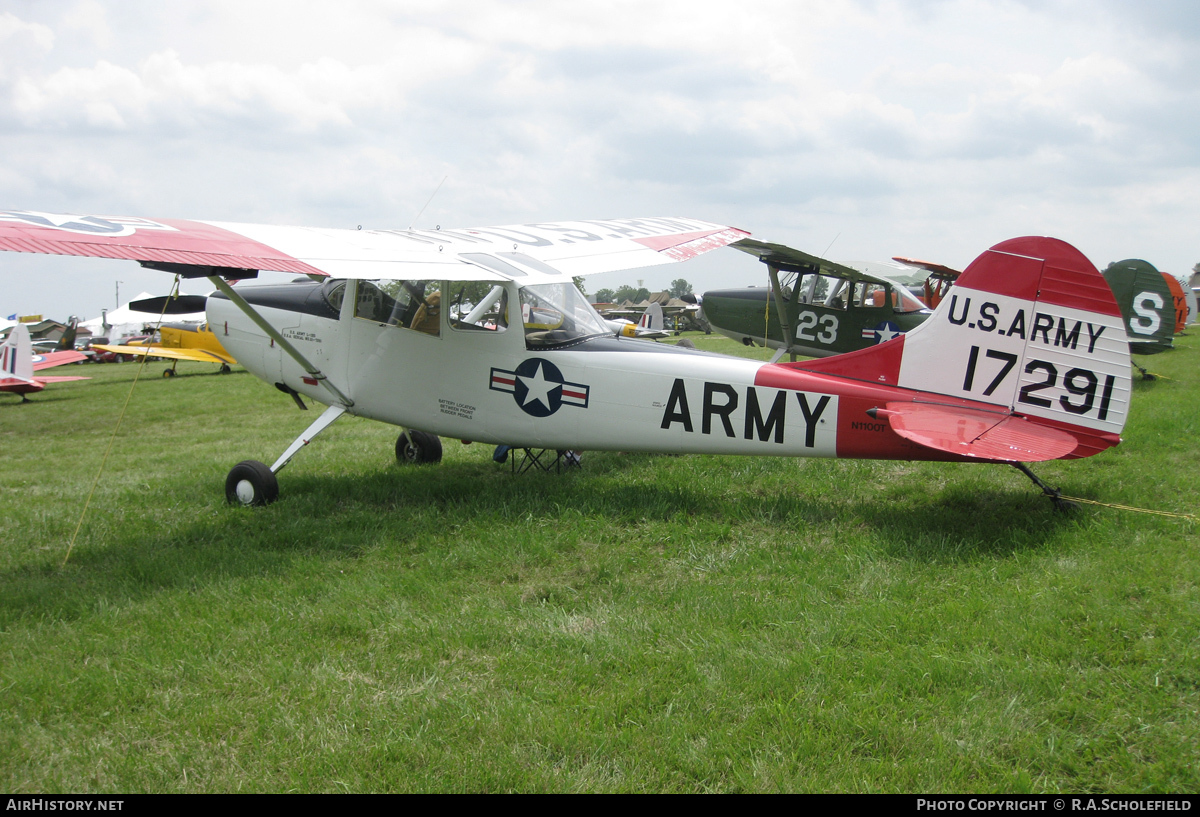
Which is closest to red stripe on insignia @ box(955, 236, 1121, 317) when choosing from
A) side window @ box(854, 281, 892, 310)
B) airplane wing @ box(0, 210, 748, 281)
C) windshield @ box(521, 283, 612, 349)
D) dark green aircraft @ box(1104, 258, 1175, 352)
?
windshield @ box(521, 283, 612, 349)

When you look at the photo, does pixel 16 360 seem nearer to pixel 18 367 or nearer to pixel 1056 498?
pixel 18 367

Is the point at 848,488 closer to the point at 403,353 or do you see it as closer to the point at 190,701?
the point at 403,353

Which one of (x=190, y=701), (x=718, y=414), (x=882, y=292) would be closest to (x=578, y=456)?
(x=718, y=414)

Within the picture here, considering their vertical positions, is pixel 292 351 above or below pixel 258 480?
above

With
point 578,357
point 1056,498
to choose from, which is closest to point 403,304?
point 578,357

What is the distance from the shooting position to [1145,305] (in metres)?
13.0

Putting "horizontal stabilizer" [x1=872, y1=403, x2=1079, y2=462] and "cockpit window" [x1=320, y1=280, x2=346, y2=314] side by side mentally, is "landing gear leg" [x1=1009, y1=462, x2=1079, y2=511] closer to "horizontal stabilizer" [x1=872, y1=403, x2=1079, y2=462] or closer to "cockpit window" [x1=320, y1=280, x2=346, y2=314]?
"horizontal stabilizer" [x1=872, y1=403, x2=1079, y2=462]

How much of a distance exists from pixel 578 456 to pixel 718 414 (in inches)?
85.2

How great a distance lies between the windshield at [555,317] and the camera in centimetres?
612

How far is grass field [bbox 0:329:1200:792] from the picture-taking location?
2.73 meters

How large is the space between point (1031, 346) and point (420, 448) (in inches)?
212

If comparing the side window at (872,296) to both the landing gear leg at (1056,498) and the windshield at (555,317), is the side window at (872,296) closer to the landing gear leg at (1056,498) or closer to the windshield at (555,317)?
the windshield at (555,317)

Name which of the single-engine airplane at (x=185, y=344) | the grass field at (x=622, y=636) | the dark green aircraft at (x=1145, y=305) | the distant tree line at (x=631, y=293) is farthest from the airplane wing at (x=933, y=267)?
the distant tree line at (x=631, y=293)

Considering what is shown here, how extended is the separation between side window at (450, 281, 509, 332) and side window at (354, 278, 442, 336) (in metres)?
0.14
